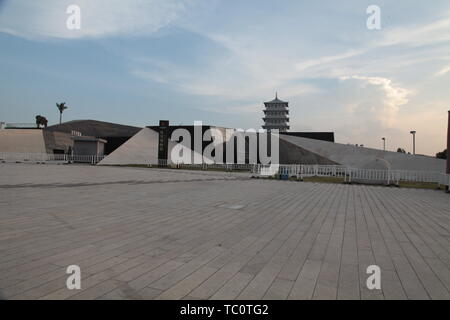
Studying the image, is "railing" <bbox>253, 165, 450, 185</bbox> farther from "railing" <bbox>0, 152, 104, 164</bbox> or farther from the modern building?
the modern building

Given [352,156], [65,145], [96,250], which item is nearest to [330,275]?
[96,250]

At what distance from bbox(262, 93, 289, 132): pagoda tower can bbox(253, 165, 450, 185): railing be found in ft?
92.3

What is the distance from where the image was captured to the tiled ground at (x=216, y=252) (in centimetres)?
241

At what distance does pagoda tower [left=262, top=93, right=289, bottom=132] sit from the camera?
46.4 meters

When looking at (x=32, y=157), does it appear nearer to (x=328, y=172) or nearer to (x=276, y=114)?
(x=328, y=172)

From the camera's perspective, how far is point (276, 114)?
46938mm

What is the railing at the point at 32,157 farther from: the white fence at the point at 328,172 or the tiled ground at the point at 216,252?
the tiled ground at the point at 216,252

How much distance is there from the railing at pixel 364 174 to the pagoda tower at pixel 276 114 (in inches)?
1108

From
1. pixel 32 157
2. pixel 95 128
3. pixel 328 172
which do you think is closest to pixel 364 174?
pixel 328 172

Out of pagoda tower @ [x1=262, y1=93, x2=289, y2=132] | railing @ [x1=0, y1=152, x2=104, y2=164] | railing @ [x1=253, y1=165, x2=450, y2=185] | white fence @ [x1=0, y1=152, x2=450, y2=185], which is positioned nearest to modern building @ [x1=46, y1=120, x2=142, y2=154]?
railing @ [x1=0, y1=152, x2=104, y2=164]

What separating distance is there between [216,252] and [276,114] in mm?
45354
